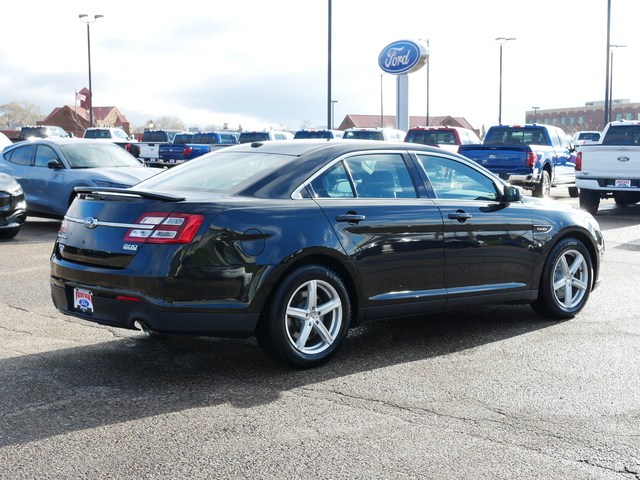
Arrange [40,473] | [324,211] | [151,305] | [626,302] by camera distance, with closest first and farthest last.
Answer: [40,473] < [151,305] < [324,211] < [626,302]

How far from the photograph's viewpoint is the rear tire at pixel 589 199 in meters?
17.7

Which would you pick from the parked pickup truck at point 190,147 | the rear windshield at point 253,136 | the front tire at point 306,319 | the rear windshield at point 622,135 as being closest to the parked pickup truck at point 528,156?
the rear windshield at point 622,135

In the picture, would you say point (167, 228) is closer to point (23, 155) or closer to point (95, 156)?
point (95, 156)

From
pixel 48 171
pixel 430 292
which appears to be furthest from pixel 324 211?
pixel 48 171

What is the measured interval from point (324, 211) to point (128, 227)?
1310 millimetres

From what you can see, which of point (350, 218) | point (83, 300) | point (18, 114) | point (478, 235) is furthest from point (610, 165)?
point (18, 114)

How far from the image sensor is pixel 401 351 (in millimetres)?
6078

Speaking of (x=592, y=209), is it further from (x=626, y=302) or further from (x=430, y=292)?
(x=430, y=292)

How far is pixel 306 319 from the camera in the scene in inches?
214

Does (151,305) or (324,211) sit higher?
(324,211)

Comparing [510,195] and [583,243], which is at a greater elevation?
[510,195]

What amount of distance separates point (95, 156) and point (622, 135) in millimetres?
11120

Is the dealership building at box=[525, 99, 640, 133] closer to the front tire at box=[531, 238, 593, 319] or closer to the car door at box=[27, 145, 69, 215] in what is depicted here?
the car door at box=[27, 145, 69, 215]

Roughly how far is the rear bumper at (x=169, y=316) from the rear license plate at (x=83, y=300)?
1.3 inches
